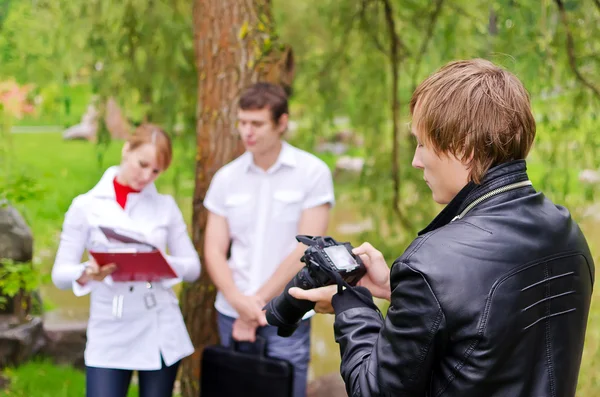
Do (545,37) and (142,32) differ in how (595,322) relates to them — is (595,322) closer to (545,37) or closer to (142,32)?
(545,37)

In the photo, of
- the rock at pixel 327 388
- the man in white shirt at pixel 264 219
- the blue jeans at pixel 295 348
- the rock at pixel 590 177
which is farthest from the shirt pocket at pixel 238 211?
the rock at pixel 590 177

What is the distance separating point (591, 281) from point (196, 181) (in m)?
2.78

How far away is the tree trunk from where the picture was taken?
13.4ft

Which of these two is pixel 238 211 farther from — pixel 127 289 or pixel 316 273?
pixel 316 273

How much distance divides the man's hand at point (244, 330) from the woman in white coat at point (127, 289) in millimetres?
232

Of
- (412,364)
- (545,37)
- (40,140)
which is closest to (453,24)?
(545,37)

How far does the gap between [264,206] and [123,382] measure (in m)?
0.95

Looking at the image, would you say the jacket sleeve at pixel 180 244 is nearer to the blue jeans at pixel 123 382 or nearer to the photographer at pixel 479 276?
the blue jeans at pixel 123 382

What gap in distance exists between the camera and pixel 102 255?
2.94 meters

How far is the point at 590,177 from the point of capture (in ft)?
16.7

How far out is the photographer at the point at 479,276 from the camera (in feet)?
4.89

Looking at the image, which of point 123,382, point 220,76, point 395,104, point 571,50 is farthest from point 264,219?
point 571,50

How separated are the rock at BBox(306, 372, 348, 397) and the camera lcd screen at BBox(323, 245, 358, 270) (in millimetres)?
3280

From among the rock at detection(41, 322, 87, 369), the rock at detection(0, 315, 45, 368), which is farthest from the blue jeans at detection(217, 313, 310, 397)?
the rock at detection(41, 322, 87, 369)
